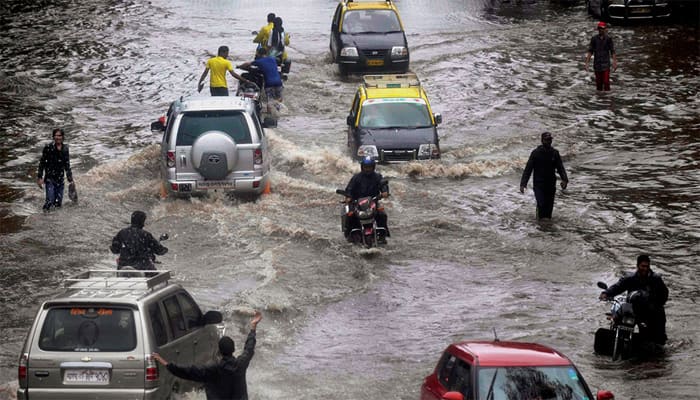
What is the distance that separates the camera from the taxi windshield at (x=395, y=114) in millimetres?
22906

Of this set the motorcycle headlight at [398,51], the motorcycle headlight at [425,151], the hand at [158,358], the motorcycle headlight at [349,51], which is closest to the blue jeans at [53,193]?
the motorcycle headlight at [425,151]

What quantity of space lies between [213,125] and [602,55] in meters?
12.6

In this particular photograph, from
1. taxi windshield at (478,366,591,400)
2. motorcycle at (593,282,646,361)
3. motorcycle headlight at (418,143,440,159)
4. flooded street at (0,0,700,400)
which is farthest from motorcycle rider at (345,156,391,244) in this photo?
taxi windshield at (478,366,591,400)

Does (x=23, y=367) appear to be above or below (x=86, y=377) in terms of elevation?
above

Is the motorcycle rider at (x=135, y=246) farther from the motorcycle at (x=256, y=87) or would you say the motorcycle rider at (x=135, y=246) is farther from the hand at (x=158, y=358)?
the motorcycle at (x=256, y=87)

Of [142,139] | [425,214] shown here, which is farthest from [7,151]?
[425,214]

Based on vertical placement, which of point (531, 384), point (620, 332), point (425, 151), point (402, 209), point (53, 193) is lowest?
point (402, 209)

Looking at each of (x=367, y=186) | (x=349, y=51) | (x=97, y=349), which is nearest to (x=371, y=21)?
(x=349, y=51)

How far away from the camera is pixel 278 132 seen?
26094mm

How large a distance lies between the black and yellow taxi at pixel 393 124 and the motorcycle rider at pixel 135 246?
890 centimetres

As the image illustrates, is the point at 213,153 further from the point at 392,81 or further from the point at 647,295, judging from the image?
the point at 647,295

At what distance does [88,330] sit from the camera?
977 cm

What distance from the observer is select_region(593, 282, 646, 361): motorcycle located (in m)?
12.5

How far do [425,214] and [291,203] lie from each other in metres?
2.17
